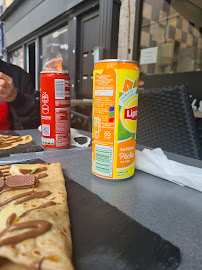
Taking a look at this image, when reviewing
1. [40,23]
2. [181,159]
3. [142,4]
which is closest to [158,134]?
[181,159]

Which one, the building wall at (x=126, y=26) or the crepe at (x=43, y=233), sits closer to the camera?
the crepe at (x=43, y=233)

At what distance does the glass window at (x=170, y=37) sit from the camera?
2854 mm

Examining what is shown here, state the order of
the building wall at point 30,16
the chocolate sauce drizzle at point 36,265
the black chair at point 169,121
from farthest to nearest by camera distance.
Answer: the building wall at point 30,16, the black chair at point 169,121, the chocolate sauce drizzle at point 36,265

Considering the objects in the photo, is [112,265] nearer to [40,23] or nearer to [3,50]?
[40,23]

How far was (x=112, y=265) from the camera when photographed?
0.77 feet

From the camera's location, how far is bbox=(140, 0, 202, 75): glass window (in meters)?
2.85

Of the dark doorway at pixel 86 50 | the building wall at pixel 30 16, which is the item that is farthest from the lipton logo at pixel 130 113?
the building wall at pixel 30 16

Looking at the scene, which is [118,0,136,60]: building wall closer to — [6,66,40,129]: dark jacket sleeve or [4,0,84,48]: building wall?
[4,0,84,48]: building wall

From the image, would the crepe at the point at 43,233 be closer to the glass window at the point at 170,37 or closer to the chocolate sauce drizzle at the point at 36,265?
the chocolate sauce drizzle at the point at 36,265

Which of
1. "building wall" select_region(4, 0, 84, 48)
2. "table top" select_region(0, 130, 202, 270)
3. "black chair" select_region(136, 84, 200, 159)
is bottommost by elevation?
"table top" select_region(0, 130, 202, 270)

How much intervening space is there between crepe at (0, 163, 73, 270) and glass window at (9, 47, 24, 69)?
648 cm

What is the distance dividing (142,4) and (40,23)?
9.22 ft

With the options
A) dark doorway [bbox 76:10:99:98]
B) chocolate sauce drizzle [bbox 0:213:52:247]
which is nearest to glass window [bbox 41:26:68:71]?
dark doorway [bbox 76:10:99:98]

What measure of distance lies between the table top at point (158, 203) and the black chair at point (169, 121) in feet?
0.66
